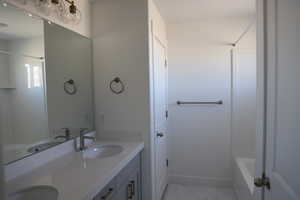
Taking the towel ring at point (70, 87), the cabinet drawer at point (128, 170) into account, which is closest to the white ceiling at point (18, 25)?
the towel ring at point (70, 87)

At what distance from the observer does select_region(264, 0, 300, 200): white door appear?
844mm

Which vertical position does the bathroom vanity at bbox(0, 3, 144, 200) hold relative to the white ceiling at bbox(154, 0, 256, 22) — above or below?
below

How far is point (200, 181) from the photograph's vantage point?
3053 mm

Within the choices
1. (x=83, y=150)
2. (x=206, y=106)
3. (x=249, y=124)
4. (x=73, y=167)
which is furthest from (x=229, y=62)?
(x=73, y=167)

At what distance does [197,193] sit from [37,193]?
2241 millimetres

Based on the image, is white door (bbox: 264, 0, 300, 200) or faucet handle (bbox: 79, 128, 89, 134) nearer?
white door (bbox: 264, 0, 300, 200)

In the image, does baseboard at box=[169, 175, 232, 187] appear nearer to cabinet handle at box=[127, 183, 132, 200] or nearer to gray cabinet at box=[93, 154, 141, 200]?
gray cabinet at box=[93, 154, 141, 200]

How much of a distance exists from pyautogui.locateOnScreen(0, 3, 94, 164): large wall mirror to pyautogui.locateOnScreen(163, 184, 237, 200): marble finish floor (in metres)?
1.59

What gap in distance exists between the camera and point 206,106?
2.99 metres

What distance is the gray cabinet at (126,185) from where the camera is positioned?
1326 millimetres

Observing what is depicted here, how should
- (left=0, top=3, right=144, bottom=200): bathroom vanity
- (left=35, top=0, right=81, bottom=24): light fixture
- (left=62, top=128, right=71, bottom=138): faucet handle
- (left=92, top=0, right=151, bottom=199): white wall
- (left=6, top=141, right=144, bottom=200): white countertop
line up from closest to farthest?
(left=6, top=141, right=144, bottom=200): white countertop < (left=0, top=3, right=144, bottom=200): bathroom vanity < (left=35, top=0, right=81, bottom=24): light fixture < (left=62, top=128, right=71, bottom=138): faucet handle < (left=92, top=0, right=151, bottom=199): white wall

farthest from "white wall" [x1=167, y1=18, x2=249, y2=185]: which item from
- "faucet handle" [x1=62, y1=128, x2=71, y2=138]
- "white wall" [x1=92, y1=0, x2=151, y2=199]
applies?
"faucet handle" [x1=62, y1=128, x2=71, y2=138]

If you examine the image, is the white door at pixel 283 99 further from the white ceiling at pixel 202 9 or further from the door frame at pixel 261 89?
the white ceiling at pixel 202 9

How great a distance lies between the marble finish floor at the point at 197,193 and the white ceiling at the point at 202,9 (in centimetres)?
244
